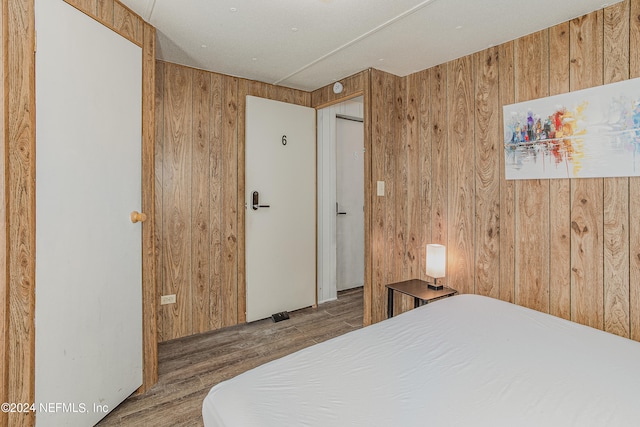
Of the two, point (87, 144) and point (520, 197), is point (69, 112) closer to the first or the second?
point (87, 144)

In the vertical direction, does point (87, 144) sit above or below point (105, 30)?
below

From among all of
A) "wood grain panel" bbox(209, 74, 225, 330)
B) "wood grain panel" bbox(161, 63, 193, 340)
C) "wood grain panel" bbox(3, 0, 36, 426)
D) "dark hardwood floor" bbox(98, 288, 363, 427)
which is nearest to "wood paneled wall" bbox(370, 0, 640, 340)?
"dark hardwood floor" bbox(98, 288, 363, 427)

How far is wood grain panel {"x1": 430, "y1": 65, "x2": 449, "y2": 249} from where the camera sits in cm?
271

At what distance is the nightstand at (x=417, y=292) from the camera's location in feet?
8.11

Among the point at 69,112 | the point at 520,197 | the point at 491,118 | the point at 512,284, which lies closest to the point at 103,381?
the point at 69,112

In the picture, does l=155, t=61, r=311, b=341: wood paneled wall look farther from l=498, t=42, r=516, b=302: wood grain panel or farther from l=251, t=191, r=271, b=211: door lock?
l=498, t=42, r=516, b=302: wood grain panel

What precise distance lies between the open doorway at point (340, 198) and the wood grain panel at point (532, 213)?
1.74 m

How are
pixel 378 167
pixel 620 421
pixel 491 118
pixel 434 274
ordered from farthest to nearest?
pixel 378 167 → pixel 434 274 → pixel 491 118 → pixel 620 421

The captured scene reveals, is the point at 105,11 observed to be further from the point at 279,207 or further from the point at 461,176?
the point at 461,176

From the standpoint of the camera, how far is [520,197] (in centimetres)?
224

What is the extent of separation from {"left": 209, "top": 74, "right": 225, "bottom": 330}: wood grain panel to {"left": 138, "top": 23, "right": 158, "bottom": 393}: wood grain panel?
85 cm

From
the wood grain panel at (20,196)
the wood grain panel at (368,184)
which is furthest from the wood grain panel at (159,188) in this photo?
the wood grain panel at (368,184)

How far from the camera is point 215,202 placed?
2996mm

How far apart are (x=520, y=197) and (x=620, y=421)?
155 cm
